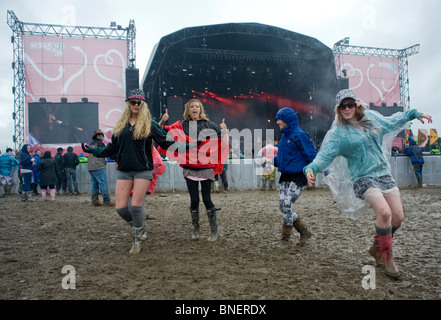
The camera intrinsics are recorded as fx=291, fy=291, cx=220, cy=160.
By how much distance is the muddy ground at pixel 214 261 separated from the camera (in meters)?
2.52

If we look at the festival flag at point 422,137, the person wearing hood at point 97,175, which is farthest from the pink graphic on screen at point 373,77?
the person wearing hood at point 97,175

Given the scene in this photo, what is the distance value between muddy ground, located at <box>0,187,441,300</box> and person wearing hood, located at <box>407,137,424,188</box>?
7210 millimetres

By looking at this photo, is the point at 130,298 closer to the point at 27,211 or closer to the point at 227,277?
the point at 227,277

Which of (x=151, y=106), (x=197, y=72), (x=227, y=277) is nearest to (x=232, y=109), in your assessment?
(x=197, y=72)

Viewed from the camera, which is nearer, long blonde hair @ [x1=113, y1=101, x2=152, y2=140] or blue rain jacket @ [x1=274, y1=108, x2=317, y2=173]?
long blonde hair @ [x1=113, y1=101, x2=152, y2=140]

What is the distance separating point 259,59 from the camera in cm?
1783

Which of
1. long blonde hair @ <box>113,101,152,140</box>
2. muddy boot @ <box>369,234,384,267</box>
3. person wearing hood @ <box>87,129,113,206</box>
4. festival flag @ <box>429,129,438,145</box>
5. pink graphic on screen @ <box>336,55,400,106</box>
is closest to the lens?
muddy boot @ <box>369,234,384,267</box>

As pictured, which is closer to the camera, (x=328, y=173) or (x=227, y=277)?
(x=227, y=277)

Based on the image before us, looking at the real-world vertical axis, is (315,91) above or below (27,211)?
above

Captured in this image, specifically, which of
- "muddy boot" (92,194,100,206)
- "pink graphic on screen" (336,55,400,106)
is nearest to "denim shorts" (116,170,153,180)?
"muddy boot" (92,194,100,206)

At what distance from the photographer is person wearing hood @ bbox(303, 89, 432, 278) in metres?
2.84

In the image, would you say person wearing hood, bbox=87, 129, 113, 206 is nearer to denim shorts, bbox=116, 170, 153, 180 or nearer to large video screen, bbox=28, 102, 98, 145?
denim shorts, bbox=116, 170, 153, 180

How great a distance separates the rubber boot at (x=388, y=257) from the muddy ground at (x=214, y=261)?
81 millimetres
